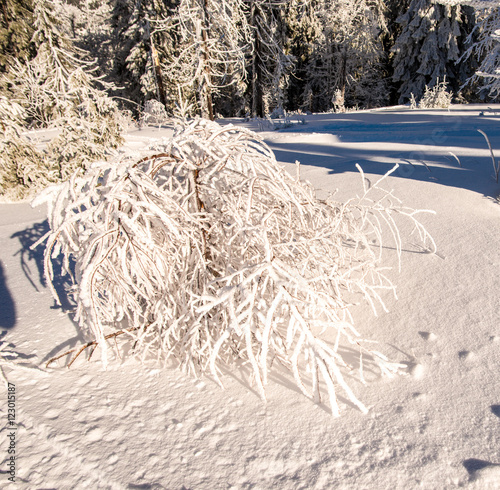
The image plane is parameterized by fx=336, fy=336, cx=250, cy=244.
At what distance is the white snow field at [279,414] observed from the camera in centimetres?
113

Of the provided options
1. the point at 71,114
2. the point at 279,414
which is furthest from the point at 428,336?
the point at 71,114

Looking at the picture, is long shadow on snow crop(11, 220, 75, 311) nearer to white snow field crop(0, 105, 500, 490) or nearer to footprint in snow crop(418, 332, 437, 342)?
white snow field crop(0, 105, 500, 490)

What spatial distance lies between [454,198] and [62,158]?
6134mm

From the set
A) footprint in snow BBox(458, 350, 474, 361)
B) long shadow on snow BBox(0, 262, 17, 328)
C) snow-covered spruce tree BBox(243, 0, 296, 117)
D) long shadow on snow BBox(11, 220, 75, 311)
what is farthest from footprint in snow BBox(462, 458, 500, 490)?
snow-covered spruce tree BBox(243, 0, 296, 117)

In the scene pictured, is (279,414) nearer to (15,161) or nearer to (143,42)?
(15,161)

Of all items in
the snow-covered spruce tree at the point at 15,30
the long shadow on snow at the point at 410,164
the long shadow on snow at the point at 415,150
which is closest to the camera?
the long shadow on snow at the point at 410,164

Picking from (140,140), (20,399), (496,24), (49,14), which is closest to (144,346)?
(20,399)

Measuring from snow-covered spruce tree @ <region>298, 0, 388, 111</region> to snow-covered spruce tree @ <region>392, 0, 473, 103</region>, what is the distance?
1.51 meters

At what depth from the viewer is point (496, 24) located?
207 inches

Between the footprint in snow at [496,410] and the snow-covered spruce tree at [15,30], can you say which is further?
the snow-covered spruce tree at [15,30]

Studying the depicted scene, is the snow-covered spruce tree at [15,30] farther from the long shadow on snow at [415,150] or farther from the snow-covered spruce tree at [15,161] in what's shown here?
the long shadow on snow at [415,150]

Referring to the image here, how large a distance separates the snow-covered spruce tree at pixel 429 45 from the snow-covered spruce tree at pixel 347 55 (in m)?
1.51

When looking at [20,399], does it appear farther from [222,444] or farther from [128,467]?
[222,444]

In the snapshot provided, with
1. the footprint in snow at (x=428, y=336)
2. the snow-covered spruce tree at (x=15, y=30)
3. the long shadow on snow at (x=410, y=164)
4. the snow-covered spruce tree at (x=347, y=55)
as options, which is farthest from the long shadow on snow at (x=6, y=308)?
the snow-covered spruce tree at (x=347, y=55)
